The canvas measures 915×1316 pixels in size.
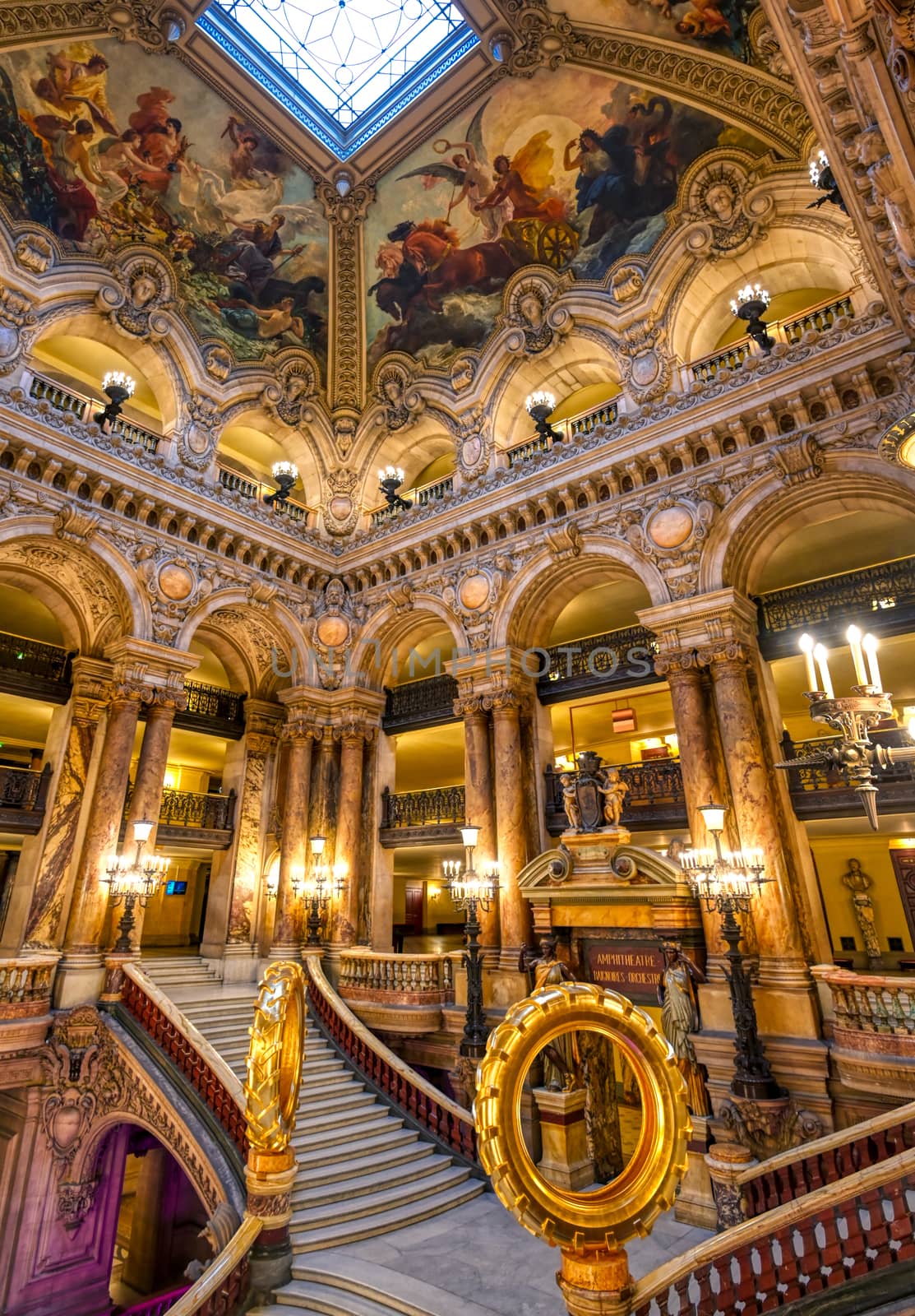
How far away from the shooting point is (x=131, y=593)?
1327 centimetres

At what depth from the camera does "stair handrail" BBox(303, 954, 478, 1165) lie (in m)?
9.55

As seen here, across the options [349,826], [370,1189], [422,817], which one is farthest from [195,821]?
[370,1189]

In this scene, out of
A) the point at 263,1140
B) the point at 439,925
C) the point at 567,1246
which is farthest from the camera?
the point at 439,925

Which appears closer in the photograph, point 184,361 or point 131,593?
point 131,593

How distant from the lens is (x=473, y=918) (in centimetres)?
1133

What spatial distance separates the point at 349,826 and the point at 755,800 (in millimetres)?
8361

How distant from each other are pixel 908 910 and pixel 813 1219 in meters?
12.1

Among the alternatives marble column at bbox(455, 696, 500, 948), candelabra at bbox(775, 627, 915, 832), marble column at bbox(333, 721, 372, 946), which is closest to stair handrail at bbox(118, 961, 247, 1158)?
marble column at bbox(333, 721, 372, 946)

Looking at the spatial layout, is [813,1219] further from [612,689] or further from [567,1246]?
[612,689]

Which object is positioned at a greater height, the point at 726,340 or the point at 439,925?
the point at 726,340

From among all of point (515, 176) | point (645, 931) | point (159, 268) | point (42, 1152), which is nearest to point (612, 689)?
point (645, 931)

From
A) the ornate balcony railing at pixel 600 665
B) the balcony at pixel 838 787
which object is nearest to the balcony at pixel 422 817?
the ornate balcony railing at pixel 600 665

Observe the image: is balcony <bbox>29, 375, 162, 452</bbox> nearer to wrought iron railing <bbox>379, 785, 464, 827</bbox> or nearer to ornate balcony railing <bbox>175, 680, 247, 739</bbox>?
ornate balcony railing <bbox>175, 680, 247, 739</bbox>

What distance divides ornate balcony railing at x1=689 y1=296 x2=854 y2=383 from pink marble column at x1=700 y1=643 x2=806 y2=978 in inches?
202
